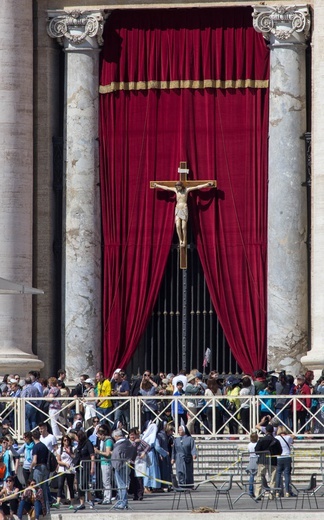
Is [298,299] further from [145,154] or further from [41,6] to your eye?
[41,6]

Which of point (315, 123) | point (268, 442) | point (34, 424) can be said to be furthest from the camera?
point (315, 123)

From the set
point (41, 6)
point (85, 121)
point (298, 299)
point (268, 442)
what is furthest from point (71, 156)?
point (268, 442)

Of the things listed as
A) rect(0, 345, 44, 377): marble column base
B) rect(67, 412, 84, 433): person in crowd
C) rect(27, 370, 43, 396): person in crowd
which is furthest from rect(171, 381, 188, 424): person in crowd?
rect(0, 345, 44, 377): marble column base

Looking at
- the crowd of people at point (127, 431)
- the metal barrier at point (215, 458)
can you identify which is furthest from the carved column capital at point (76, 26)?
the metal barrier at point (215, 458)

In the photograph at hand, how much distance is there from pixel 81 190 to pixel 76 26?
13.9 ft

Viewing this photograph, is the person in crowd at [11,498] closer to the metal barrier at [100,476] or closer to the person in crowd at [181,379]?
the metal barrier at [100,476]

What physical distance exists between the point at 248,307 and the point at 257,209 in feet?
8.21

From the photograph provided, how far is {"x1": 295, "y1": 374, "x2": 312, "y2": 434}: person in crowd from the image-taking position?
3900 centimetres

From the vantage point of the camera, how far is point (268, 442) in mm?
34938

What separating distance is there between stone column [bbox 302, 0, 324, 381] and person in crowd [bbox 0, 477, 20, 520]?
1206cm

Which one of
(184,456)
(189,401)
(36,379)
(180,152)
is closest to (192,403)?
(189,401)

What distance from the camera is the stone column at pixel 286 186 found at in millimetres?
44844

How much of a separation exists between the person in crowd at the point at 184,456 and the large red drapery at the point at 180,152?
9366 millimetres

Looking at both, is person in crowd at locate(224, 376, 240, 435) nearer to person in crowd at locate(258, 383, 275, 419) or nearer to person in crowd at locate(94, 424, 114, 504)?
person in crowd at locate(258, 383, 275, 419)
